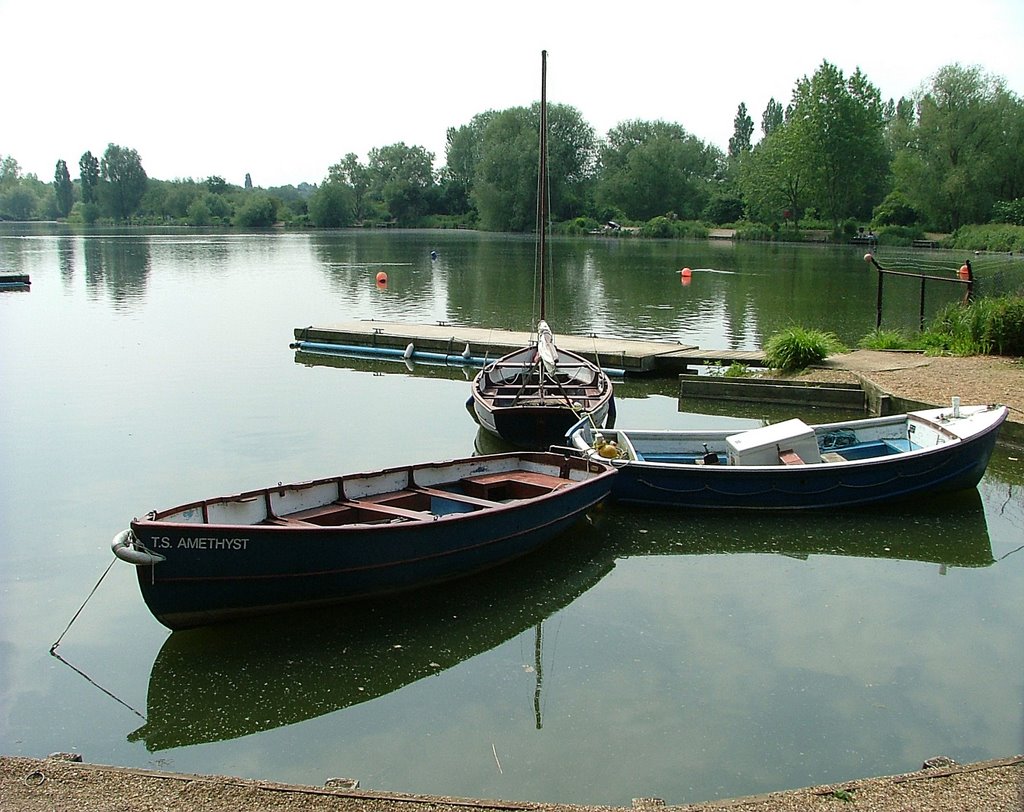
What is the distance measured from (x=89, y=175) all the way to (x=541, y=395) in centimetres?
13990

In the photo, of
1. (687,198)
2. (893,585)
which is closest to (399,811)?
(893,585)

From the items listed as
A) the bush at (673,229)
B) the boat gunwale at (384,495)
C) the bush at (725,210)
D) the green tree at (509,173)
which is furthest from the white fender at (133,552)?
the bush at (725,210)

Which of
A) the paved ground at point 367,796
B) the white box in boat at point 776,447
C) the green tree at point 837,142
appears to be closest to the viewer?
the paved ground at point 367,796

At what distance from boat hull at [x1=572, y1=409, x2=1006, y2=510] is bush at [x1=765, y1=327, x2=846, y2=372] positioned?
7431mm

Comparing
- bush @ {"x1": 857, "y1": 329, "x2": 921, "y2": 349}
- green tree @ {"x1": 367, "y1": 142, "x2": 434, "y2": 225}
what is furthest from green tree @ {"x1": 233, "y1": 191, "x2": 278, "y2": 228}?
bush @ {"x1": 857, "y1": 329, "x2": 921, "y2": 349}

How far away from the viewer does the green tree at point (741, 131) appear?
125 meters

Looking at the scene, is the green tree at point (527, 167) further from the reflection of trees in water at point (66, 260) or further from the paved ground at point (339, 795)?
the paved ground at point (339, 795)

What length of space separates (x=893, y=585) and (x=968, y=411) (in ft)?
12.4

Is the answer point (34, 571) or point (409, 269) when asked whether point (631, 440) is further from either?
point (409, 269)

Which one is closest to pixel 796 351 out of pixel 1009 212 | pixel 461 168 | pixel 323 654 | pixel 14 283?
pixel 323 654

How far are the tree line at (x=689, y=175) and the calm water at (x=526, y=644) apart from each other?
5794 centimetres

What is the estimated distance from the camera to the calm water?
6.56 metres

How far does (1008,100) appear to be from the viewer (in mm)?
63938

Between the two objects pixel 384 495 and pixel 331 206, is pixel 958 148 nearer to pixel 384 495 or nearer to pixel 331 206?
pixel 384 495
